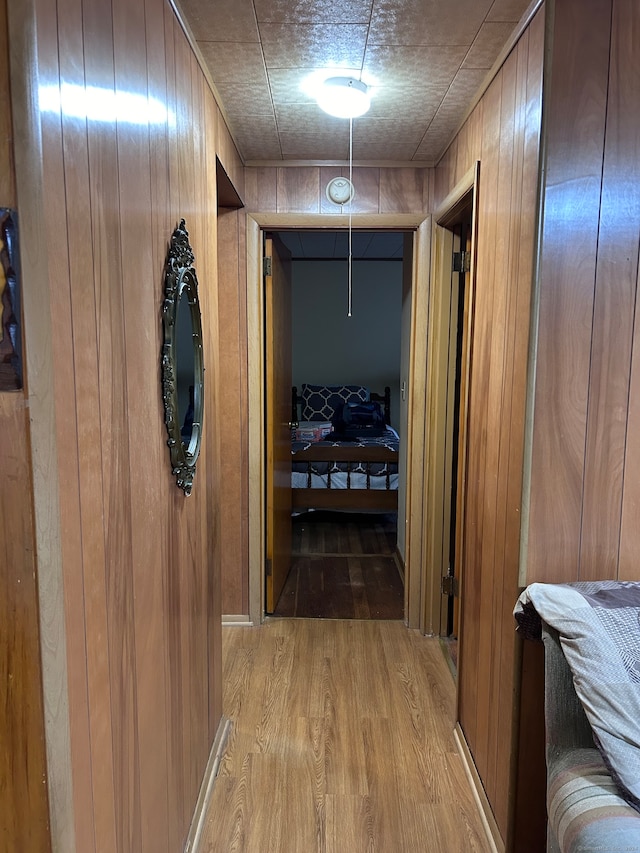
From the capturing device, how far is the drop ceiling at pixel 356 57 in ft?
5.04

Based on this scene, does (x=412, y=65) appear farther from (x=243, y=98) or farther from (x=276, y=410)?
(x=276, y=410)

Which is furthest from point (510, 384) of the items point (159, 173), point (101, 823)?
point (101, 823)

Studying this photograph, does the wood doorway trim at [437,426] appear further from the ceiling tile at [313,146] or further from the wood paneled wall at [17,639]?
the wood paneled wall at [17,639]

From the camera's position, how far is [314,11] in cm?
153

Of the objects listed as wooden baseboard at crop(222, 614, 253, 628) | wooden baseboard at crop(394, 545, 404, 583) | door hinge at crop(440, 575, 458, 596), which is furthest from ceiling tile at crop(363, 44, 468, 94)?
wooden baseboard at crop(394, 545, 404, 583)

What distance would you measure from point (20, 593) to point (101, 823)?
20.0 inches

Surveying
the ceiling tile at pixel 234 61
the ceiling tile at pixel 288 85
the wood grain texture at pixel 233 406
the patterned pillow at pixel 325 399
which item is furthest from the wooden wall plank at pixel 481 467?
the patterned pillow at pixel 325 399

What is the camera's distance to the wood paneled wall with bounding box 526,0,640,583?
1392 millimetres

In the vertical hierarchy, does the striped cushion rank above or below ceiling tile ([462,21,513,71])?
below

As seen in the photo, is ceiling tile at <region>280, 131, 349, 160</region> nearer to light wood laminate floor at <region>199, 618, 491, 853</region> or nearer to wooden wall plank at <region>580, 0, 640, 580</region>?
wooden wall plank at <region>580, 0, 640, 580</region>

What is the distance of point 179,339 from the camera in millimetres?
1512

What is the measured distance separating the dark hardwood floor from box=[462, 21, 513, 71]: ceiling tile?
2669 millimetres

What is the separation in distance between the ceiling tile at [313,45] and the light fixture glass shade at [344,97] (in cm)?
9

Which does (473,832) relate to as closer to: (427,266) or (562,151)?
(562,151)
